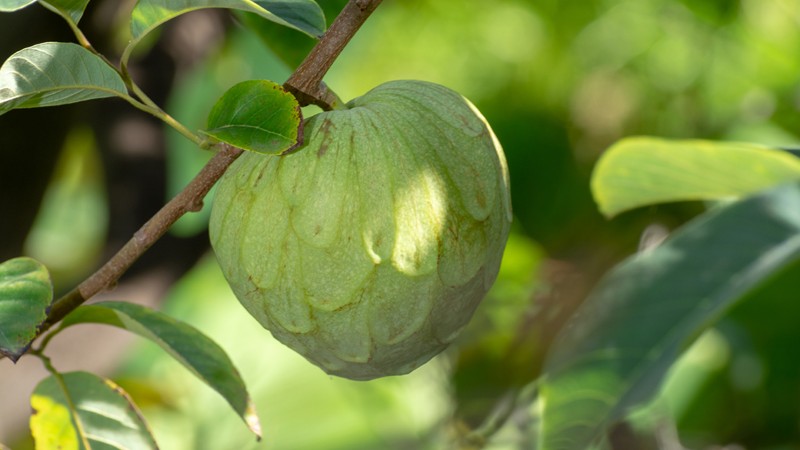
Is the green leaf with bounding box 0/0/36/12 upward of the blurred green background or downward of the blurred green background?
upward

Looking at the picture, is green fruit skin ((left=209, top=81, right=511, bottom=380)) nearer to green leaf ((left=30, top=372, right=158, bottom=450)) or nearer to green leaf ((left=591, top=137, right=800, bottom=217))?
green leaf ((left=30, top=372, right=158, bottom=450))

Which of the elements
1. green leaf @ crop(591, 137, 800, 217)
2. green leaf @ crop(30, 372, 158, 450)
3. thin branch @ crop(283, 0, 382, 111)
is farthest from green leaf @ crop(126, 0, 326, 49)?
green leaf @ crop(591, 137, 800, 217)

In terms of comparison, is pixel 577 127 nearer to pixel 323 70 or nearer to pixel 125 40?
pixel 125 40

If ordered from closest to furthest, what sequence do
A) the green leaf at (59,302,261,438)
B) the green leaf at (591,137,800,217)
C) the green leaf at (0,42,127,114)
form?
the green leaf at (0,42,127,114), the green leaf at (59,302,261,438), the green leaf at (591,137,800,217)

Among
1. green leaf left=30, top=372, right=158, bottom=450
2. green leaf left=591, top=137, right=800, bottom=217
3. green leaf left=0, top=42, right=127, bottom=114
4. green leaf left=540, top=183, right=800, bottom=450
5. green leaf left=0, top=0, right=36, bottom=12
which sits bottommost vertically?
green leaf left=30, top=372, right=158, bottom=450

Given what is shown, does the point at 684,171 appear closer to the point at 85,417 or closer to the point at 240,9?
the point at 240,9

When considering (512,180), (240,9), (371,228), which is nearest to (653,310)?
(371,228)
